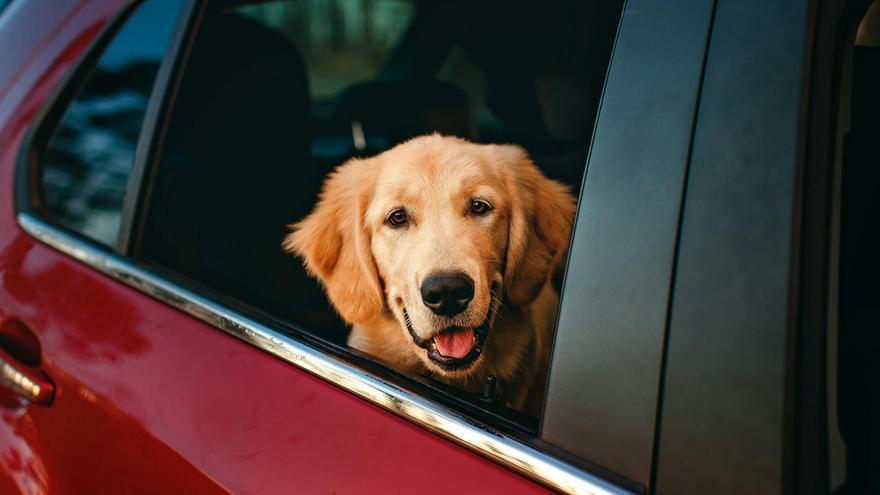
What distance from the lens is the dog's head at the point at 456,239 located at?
1.14 meters

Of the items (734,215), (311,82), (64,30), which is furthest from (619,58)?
(64,30)

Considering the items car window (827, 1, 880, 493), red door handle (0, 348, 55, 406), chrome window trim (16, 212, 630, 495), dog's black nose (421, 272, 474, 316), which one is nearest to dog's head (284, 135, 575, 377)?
dog's black nose (421, 272, 474, 316)

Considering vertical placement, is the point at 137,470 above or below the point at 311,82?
below

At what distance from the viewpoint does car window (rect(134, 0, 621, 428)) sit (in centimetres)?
116

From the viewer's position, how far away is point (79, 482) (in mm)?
1417

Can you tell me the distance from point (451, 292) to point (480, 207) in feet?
0.48

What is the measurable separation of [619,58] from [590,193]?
0.61ft

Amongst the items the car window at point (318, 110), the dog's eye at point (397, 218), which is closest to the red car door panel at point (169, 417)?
the car window at point (318, 110)

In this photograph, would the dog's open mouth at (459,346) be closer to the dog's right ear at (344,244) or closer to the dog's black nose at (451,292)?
the dog's black nose at (451,292)

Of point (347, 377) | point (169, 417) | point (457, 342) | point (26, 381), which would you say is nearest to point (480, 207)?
point (457, 342)

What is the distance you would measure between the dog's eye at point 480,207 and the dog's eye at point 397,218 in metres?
0.11

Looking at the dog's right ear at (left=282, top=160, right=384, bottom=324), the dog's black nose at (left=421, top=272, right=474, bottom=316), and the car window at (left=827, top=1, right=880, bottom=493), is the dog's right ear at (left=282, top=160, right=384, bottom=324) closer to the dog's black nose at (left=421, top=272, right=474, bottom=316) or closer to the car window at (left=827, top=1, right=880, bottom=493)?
the dog's black nose at (left=421, top=272, right=474, bottom=316)

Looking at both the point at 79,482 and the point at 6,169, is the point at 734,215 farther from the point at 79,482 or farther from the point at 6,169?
the point at 6,169

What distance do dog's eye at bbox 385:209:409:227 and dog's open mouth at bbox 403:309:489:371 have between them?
19 centimetres
